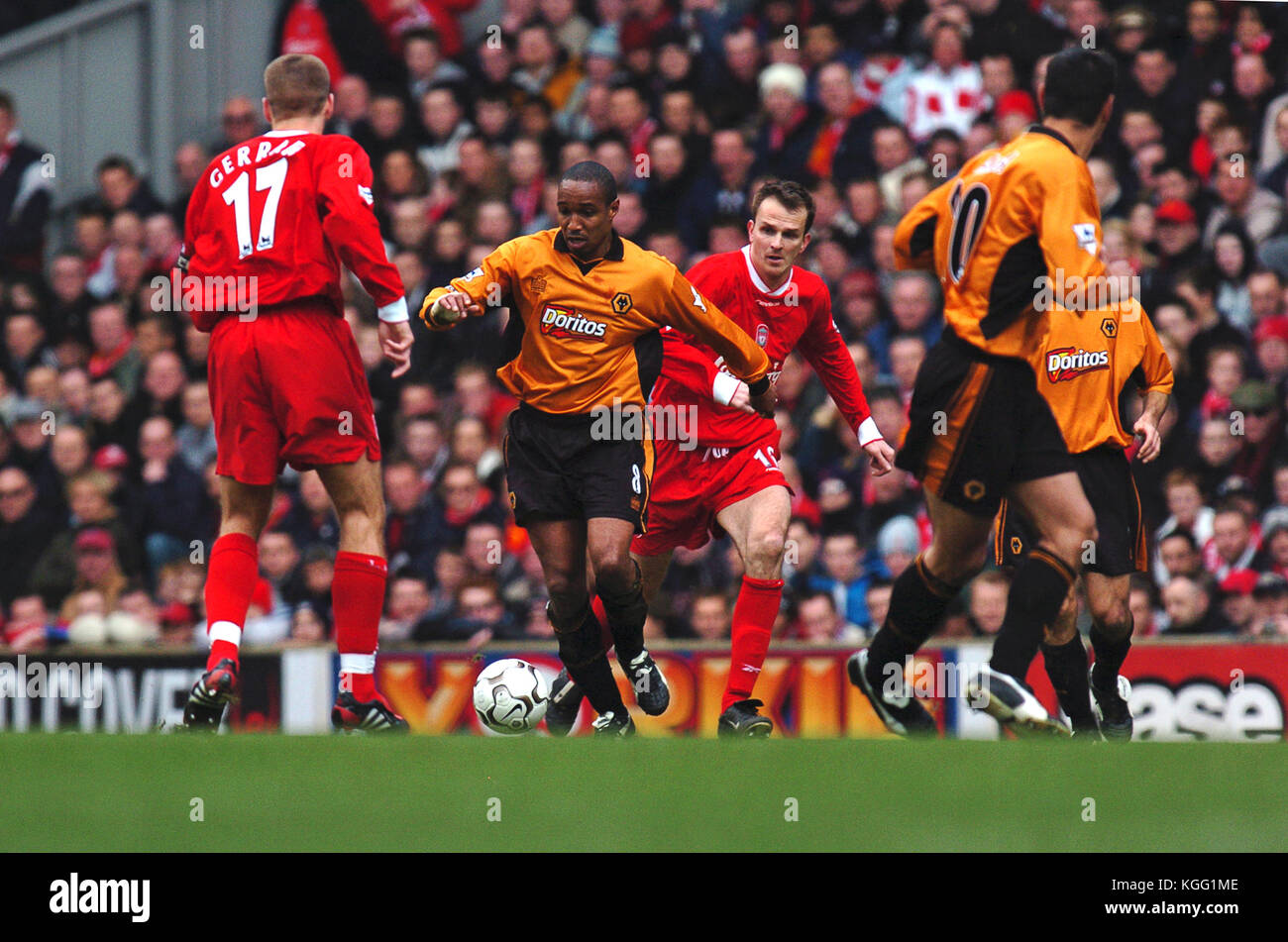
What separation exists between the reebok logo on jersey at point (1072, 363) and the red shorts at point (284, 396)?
253 cm

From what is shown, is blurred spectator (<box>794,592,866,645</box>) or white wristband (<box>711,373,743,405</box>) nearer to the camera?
white wristband (<box>711,373,743,405</box>)

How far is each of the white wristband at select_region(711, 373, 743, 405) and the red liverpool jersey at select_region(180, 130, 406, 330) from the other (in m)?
1.36

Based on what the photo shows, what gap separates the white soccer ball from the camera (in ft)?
22.1

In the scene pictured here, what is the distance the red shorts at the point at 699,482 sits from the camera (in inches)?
287

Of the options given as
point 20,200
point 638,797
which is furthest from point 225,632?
point 20,200

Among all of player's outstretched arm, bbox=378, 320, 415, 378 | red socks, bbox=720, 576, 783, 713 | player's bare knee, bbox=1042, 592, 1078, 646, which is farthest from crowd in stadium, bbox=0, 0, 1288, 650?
player's outstretched arm, bbox=378, 320, 415, 378

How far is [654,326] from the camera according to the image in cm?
682

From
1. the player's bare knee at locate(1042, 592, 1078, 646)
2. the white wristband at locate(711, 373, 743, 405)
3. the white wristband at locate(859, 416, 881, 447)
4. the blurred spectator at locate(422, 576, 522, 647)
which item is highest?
the white wristband at locate(711, 373, 743, 405)

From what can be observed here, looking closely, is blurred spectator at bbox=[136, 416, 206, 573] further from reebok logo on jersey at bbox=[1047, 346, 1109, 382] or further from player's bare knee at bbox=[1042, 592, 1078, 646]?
reebok logo on jersey at bbox=[1047, 346, 1109, 382]

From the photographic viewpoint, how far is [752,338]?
732cm

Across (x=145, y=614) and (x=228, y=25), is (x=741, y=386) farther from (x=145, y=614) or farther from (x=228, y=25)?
(x=228, y=25)

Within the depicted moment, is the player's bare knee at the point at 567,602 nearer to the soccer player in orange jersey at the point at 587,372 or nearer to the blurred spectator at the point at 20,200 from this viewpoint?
the soccer player in orange jersey at the point at 587,372

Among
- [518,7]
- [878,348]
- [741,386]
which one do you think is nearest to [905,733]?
[741,386]

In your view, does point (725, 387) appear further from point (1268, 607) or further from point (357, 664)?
point (1268, 607)
